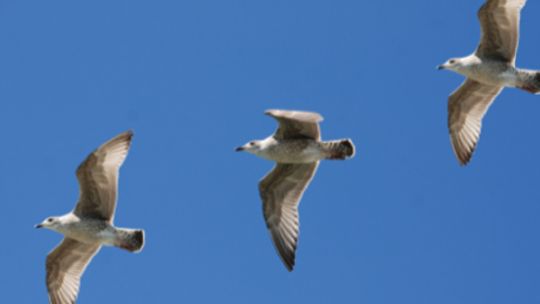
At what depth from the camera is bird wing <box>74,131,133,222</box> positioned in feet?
59.2

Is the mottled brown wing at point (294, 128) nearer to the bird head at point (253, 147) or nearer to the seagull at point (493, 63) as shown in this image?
the bird head at point (253, 147)

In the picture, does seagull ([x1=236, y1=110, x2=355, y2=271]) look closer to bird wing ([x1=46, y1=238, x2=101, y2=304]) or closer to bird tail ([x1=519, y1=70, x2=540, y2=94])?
bird wing ([x1=46, y1=238, x2=101, y2=304])

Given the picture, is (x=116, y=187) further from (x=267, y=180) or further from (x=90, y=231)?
(x=267, y=180)

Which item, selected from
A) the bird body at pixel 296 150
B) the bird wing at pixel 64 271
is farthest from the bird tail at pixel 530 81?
the bird wing at pixel 64 271

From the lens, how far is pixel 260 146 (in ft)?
62.2

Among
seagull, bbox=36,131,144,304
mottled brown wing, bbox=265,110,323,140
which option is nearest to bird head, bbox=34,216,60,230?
seagull, bbox=36,131,144,304

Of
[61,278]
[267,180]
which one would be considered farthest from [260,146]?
[61,278]

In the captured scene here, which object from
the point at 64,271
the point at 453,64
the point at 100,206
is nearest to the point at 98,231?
the point at 100,206

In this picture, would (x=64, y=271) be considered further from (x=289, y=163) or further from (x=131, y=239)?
(x=289, y=163)

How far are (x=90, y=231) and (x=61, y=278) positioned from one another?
3.85 ft

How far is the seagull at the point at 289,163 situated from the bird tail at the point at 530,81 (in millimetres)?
3195

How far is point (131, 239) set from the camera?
717 inches

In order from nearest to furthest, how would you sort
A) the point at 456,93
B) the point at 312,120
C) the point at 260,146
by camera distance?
the point at 312,120 → the point at 260,146 → the point at 456,93

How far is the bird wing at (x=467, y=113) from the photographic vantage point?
69.2ft
